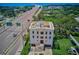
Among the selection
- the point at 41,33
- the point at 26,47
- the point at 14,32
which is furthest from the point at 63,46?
the point at 14,32

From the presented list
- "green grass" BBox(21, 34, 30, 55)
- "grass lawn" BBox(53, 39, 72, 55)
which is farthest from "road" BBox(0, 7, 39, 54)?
"grass lawn" BBox(53, 39, 72, 55)

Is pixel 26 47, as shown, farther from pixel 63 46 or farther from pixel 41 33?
pixel 63 46

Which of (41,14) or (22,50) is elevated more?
(41,14)

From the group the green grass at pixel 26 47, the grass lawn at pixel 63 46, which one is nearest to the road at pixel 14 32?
the green grass at pixel 26 47

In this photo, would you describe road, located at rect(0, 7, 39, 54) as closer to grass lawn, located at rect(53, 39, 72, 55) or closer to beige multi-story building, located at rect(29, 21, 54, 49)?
beige multi-story building, located at rect(29, 21, 54, 49)

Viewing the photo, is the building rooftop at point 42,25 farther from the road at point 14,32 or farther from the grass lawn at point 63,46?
the grass lawn at point 63,46
